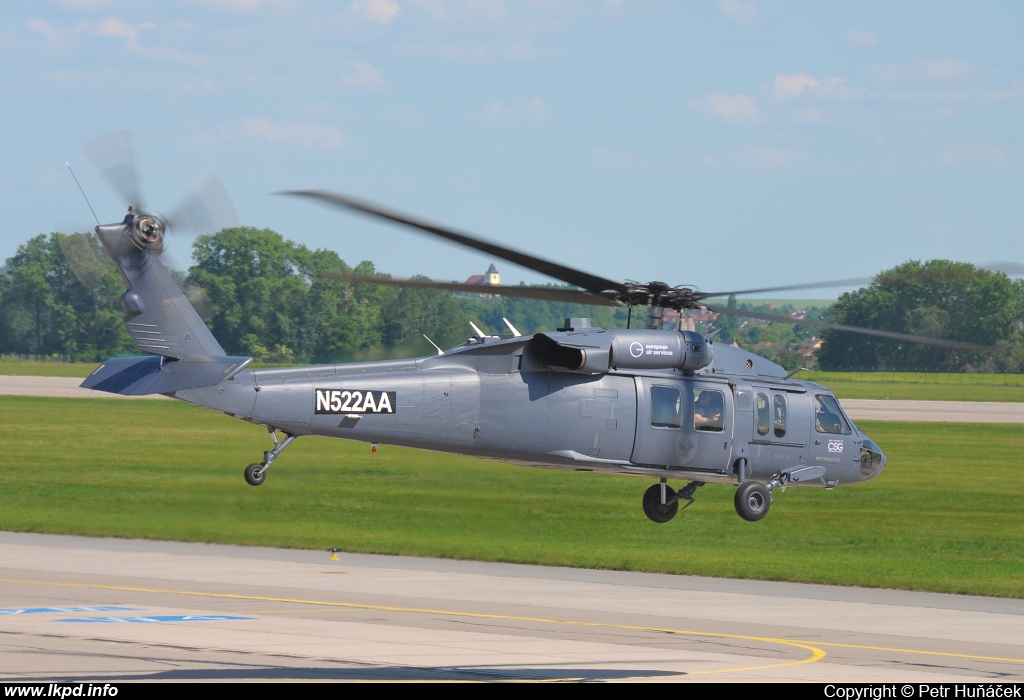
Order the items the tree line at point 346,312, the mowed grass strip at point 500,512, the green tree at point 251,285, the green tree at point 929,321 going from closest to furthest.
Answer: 1. the tree line at point 346,312
2. the mowed grass strip at point 500,512
3. the green tree at point 251,285
4. the green tree at point 929,321

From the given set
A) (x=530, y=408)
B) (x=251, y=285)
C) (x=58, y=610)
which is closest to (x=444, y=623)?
(x=58, y=610)

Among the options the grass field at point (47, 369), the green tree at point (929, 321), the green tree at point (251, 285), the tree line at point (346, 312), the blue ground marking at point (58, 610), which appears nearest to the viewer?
the tree line at point (346, 312)

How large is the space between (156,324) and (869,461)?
15788 mm

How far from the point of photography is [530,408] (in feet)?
86.1

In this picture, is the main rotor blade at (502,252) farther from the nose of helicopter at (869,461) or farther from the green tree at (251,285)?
the green tree at (251,285)

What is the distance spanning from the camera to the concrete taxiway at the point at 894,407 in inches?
4210

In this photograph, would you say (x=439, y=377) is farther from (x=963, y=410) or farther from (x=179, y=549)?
(x=963, y=410)

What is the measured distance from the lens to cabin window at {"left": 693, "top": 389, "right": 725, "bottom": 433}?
90.9 feet

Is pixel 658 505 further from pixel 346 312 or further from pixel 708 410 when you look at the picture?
pixel 346 312

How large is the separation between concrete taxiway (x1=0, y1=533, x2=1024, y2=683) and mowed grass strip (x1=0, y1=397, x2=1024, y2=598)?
2.37 metres

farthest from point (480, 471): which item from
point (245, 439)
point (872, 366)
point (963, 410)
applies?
point (872, 366)

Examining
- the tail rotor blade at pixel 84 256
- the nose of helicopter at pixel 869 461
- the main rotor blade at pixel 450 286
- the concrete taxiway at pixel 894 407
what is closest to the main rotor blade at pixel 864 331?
the main rotor blade at pixel 450 286

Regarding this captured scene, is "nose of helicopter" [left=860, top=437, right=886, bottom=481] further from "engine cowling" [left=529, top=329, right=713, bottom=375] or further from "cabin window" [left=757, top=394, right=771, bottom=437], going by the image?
"engine cowling" [left=529, top=329, right=713, bottom=375]

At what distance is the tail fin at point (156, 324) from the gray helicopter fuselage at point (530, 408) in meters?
0.42
